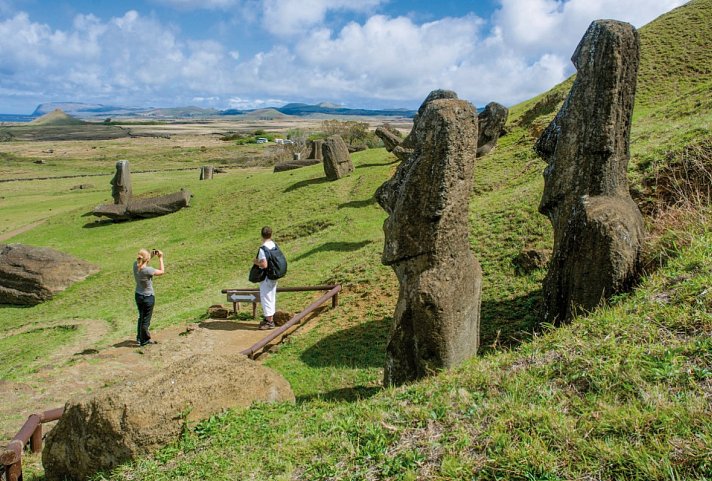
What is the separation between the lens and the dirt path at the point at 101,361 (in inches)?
387

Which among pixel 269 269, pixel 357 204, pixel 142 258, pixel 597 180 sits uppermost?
pixel 597 180

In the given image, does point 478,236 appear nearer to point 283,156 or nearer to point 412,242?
point 412,242

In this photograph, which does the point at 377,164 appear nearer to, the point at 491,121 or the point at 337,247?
the point at 491,121

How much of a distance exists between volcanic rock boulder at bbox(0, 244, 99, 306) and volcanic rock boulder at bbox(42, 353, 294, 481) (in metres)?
15.7

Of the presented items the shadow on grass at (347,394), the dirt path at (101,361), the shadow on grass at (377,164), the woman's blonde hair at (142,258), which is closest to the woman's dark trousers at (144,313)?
the dirt path at (101,361)

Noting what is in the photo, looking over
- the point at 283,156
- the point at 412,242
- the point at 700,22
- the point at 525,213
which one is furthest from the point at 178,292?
the point at 283,156

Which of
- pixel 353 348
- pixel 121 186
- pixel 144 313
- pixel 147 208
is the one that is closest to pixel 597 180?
pixel 353 348

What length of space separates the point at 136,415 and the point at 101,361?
653cm

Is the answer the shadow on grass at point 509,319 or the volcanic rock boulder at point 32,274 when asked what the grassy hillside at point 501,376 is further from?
→ the volcanic rock boulder at point 32,274

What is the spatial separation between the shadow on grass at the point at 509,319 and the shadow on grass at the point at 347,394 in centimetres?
191

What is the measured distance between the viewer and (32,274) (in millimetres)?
20531

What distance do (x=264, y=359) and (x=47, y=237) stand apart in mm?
24919

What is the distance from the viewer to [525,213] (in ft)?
46.4

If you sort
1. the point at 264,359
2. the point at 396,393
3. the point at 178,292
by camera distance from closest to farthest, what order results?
the point at 396,393 → the point at 264,359 → the point at 178,292
